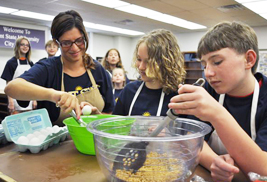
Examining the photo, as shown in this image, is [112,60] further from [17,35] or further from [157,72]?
[17,35]

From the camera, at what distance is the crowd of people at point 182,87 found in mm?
631

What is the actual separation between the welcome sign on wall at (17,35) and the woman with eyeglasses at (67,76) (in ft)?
18.3

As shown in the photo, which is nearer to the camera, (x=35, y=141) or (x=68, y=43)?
(x=35, y=141)

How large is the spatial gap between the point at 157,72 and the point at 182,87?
0.58 metres

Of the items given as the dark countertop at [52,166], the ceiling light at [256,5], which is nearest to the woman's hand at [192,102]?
the dark countertop at [52,166]

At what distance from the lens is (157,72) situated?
1145mm

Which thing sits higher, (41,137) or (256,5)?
(256,5)

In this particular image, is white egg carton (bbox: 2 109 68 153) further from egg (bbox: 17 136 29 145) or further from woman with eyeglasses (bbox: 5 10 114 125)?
woman with eyeglasses (bbox: 5 10 114 125)

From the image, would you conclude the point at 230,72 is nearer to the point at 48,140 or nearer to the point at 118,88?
the point at 48,140

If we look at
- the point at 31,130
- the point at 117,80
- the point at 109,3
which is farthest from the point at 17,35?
the point at 31,130

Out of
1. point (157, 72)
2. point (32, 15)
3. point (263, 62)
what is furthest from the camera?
point (263, 62)

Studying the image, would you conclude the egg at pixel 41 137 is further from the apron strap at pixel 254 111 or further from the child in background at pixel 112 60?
the child in background at pixel 112 60

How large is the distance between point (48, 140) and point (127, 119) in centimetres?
33

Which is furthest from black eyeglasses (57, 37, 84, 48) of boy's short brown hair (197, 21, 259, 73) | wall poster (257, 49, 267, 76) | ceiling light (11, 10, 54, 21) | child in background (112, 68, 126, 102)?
wall poster (257, 49, 267, 76)
